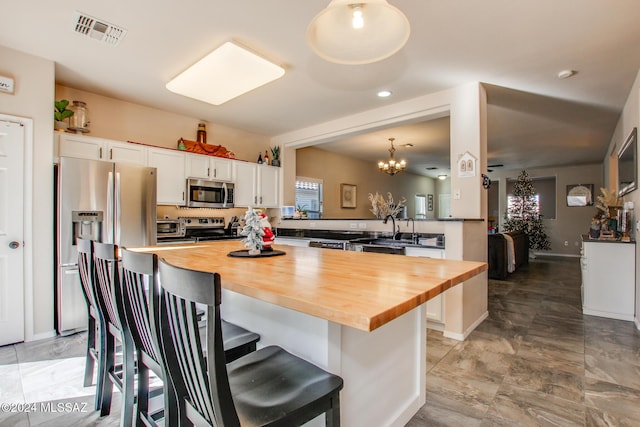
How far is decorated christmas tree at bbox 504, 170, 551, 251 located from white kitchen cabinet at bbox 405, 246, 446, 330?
6.54 metres

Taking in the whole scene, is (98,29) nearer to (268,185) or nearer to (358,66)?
(358,66)

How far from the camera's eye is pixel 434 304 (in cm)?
318

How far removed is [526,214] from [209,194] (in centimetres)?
807

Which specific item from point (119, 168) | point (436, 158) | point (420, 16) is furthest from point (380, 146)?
point (119, 168)

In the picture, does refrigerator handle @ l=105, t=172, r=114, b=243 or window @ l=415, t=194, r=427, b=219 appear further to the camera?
window @ l=415, t=194, r=427, b=219

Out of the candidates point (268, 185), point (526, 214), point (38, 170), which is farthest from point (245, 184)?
point (526, 214)

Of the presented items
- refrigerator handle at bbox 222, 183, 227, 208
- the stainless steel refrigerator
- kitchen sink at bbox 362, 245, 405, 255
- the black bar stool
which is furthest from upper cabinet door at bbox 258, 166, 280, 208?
the black bar stool

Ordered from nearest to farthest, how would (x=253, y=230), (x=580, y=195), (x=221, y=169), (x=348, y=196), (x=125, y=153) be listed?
(x=253, y=230) < (x=125, y=153) < (x=221, y=169) < (x=348, y=196) < (x=580, y=195)

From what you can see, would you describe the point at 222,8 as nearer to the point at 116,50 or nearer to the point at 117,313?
the point at 116,50

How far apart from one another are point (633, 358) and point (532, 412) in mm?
1428

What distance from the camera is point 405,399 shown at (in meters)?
1.68

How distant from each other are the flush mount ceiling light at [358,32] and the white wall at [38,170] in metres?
2.85

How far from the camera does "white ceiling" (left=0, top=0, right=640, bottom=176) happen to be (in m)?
2.20

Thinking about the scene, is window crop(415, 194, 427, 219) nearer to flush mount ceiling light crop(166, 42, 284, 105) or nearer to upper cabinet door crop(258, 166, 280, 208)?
upper cabinet door crop(258, 166, 280, 208)
